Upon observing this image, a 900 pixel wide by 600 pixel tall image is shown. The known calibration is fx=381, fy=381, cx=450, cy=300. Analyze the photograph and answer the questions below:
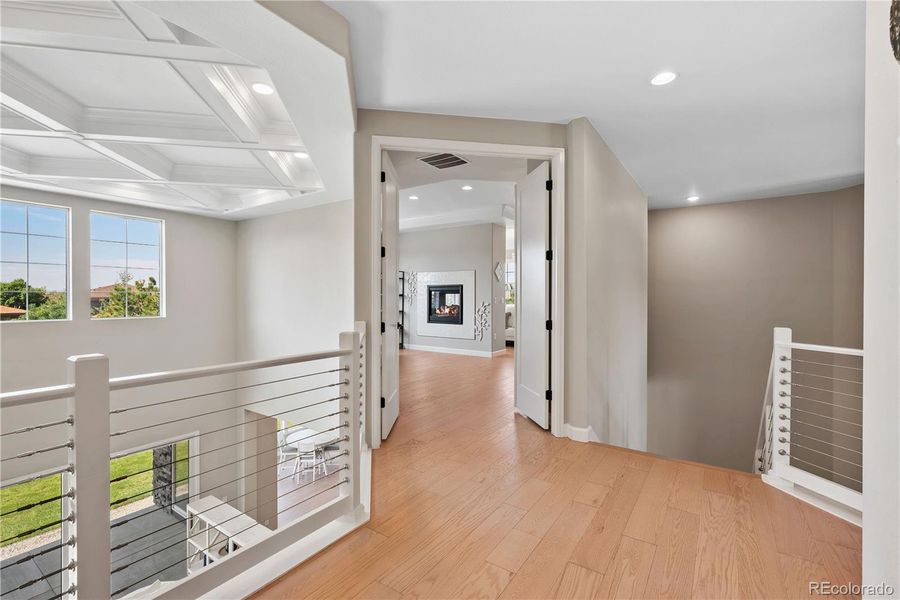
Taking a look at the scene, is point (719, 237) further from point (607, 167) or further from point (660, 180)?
point (607, 167)

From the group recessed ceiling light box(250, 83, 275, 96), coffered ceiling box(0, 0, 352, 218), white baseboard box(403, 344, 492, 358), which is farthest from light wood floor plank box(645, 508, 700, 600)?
white baseboard box(403, 344, 492, 358)

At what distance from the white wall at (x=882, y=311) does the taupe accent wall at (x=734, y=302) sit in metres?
5.04

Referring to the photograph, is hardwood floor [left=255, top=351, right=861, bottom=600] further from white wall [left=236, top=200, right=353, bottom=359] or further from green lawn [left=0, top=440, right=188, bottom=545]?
green lawn [left=0, top=440, right=188, bottom=545]

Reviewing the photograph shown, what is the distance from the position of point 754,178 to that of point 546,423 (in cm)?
410

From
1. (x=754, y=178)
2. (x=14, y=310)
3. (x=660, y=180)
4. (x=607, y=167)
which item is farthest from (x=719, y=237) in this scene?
(x=14, y=310)

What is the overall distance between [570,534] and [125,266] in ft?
22.9

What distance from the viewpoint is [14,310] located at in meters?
4.75

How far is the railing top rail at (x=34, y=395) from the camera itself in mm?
1050

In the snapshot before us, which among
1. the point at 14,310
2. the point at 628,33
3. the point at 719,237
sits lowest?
the point at 14,310

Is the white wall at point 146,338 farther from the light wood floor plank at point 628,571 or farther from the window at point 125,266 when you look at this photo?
the light wood floor plank at point 628,571

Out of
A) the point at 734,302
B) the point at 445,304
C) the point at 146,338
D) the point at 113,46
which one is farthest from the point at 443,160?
the point at 146,338

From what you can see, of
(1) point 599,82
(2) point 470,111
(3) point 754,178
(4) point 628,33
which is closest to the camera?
(4) point 628,33

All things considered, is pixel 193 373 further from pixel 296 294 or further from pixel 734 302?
pixel 734 302

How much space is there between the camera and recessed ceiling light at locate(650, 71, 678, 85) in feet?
7.98
